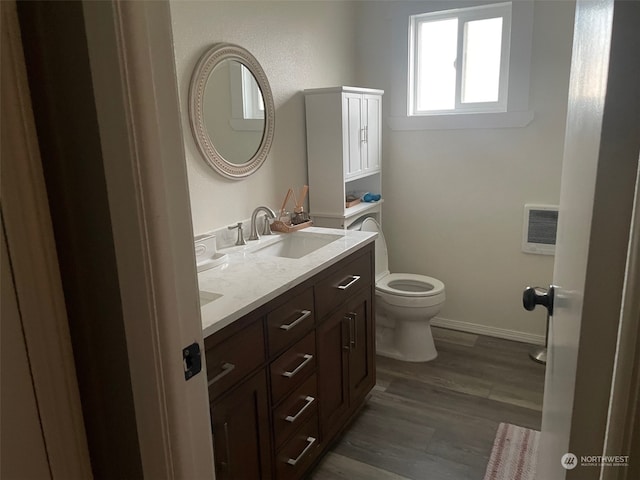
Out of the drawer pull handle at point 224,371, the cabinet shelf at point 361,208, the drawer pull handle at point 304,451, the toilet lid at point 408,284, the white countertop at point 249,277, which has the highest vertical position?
the cabinet shelf at point 361,208

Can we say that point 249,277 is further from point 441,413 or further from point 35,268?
point 441,413

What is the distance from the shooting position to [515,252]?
9.73ft

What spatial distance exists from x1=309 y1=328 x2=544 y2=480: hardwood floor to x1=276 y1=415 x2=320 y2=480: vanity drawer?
16 cm

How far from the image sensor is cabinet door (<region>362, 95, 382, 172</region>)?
110 inches

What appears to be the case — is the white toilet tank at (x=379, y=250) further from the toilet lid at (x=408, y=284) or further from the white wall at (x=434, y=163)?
the white wall at (x=434, y=163)

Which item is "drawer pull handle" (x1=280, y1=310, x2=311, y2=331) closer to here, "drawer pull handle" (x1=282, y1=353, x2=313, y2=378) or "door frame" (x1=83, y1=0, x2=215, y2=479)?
"drawer pull handle" (x1=282, y1=353, x2=313, y2=378)

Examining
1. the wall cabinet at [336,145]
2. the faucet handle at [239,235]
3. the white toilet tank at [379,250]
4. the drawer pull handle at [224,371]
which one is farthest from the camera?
the white toilet tank at [379,250]

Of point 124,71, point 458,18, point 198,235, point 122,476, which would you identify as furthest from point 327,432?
point 458,18

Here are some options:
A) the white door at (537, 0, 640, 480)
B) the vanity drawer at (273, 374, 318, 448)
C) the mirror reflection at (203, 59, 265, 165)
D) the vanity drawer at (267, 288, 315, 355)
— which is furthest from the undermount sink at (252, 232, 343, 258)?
the white door at (537, 0, 640, 480)

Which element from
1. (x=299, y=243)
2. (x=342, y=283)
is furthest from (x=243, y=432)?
(x=299, y=243)

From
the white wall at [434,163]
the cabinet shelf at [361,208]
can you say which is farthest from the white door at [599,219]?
the cabinet shelf at [361,208]

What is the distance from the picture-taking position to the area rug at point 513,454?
6.28 ft

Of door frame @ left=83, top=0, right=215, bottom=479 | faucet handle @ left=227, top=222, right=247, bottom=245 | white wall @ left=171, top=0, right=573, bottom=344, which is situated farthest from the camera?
white wall @ left=171, top=0, right=573, bottom=344

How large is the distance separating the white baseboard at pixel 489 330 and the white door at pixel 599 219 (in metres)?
2.50
